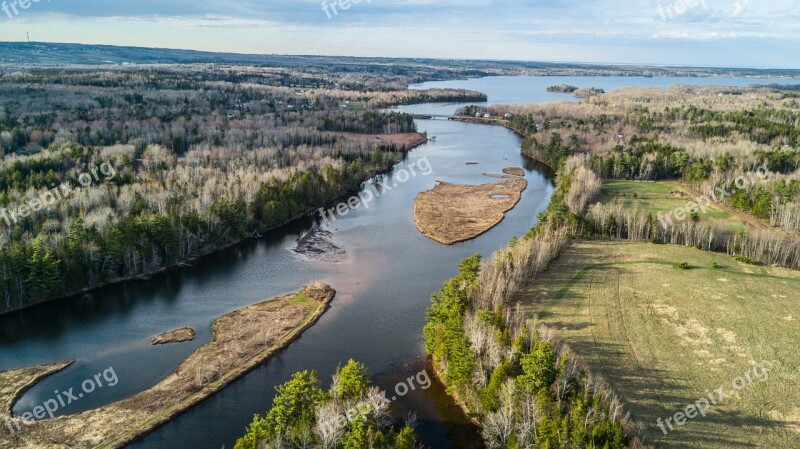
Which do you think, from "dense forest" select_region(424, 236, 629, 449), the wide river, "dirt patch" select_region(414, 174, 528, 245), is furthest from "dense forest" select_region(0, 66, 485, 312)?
"dense forest" select_region(424, 236, 629, 449)

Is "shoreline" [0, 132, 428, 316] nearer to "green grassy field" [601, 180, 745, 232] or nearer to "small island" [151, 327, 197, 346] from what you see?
"small island" [151, 327, 197, 346]

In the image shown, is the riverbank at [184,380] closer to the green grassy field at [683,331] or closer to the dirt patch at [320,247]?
the dirt patch at [320,247]

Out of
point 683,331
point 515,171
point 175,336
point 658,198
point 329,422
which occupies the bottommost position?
point 175,336

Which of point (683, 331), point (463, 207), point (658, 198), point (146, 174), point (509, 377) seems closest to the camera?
point (509, 377)

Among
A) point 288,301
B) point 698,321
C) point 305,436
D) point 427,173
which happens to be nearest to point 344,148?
point 427,173

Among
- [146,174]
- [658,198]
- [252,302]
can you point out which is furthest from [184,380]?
[658,198]

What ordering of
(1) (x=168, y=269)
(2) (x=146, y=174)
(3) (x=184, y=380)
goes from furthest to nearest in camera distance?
(2) (x=146, y=174), (1) (x=168, y=269), (3) (x=184, y=380)

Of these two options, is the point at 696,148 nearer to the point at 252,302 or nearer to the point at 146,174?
the point at 252,302
